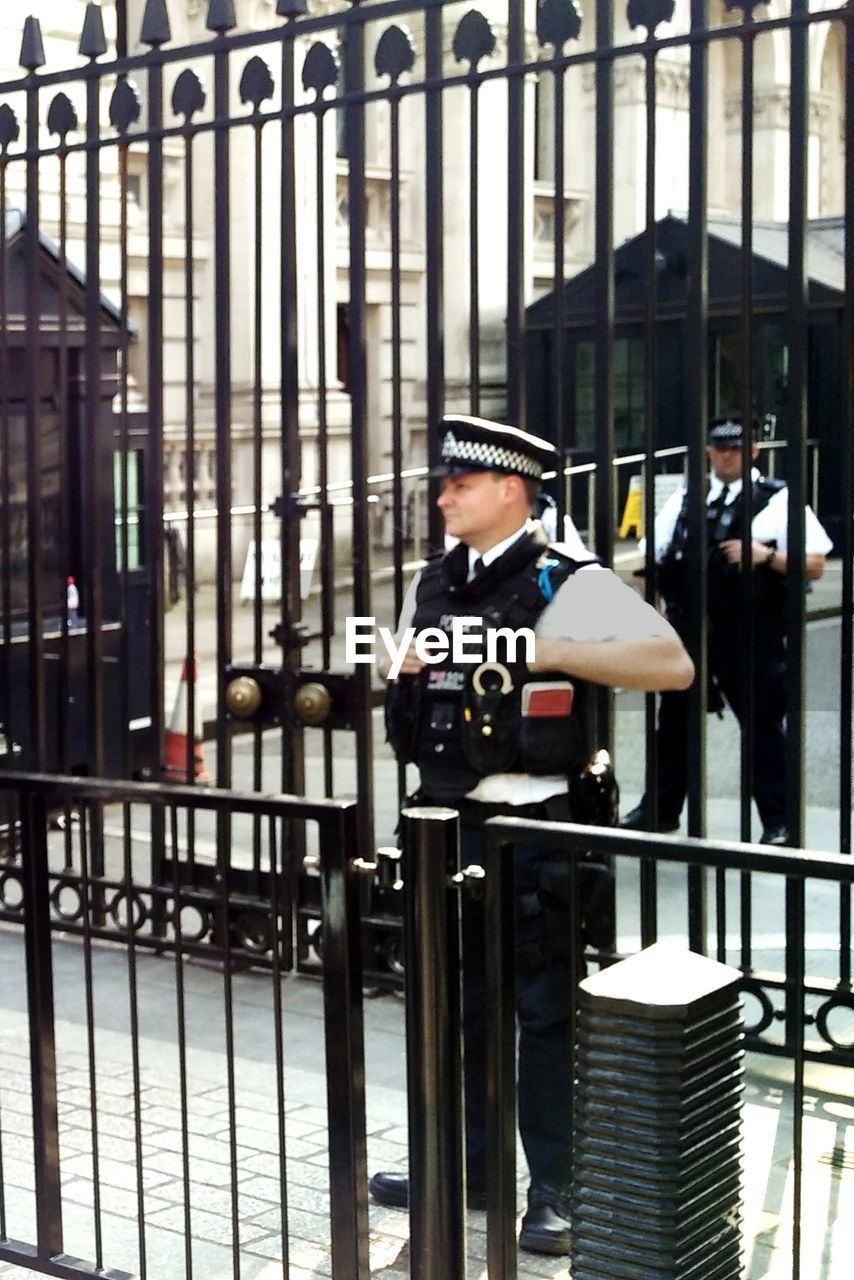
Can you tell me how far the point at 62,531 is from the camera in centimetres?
709

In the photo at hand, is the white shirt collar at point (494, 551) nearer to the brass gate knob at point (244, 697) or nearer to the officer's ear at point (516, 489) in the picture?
the officer's ear at point (516, 489)

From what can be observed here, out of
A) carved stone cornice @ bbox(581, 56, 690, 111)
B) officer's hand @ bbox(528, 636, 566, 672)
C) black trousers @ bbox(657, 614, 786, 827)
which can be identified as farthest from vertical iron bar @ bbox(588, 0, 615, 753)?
carved stone cornice @ bbox(581, 56, 690, 111)

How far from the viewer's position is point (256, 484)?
20.5 ft

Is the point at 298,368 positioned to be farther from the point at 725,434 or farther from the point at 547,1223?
the point at 547,1223

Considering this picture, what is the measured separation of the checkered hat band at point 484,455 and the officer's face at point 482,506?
23mm

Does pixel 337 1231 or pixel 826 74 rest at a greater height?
pixel 826 74

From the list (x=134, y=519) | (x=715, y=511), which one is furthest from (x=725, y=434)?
(x=134, y=519)

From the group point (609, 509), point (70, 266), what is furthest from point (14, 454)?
point (609, 509)

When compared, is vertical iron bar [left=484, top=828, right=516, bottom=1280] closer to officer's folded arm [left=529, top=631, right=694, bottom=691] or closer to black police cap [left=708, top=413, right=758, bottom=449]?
officer's folded arm [left=529, top=631, right=694, bottom=691]

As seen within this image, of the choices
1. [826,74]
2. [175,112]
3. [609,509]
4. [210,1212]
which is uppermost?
[826,74]

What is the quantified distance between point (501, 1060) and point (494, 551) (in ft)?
5.13

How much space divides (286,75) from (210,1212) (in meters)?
Answer: 3.50

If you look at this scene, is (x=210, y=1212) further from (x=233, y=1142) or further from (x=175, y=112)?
(x=175, y=112)

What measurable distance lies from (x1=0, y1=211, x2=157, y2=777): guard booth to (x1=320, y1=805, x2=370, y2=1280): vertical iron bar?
125 inches
